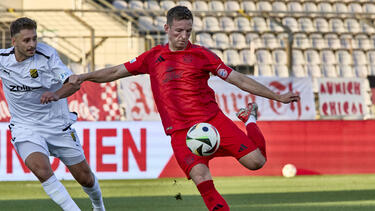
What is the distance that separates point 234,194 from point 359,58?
10360 mm

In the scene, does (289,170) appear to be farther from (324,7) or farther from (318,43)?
(324,7)

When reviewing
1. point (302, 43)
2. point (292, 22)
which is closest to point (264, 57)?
point (302, 43)

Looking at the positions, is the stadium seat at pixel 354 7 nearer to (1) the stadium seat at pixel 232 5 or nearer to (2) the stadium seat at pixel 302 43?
(1) the stadium seat at pixel 232 5

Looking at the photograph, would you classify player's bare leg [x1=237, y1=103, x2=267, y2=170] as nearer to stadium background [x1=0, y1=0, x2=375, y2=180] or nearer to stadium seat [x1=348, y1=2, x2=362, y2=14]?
stadium background [x1=0, y1=0, x2=375, y2=180]

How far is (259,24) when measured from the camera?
19.9 metres

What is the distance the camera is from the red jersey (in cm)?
607

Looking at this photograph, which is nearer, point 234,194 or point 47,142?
point 47,142

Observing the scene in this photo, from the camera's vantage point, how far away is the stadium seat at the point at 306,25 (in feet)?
68.6

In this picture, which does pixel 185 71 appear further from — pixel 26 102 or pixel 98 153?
pixel 98 153

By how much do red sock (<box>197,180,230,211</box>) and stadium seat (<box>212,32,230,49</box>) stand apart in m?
11.7

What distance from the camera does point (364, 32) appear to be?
2130 cm

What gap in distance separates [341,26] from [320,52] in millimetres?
2382

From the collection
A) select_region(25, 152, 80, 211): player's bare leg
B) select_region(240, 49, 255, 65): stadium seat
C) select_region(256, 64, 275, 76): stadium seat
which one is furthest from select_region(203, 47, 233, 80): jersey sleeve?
select_region(256, 64, 275, 76): stadium seat

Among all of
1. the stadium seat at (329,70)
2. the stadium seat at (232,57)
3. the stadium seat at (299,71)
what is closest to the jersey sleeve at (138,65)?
the stadium seat at (232,57)
